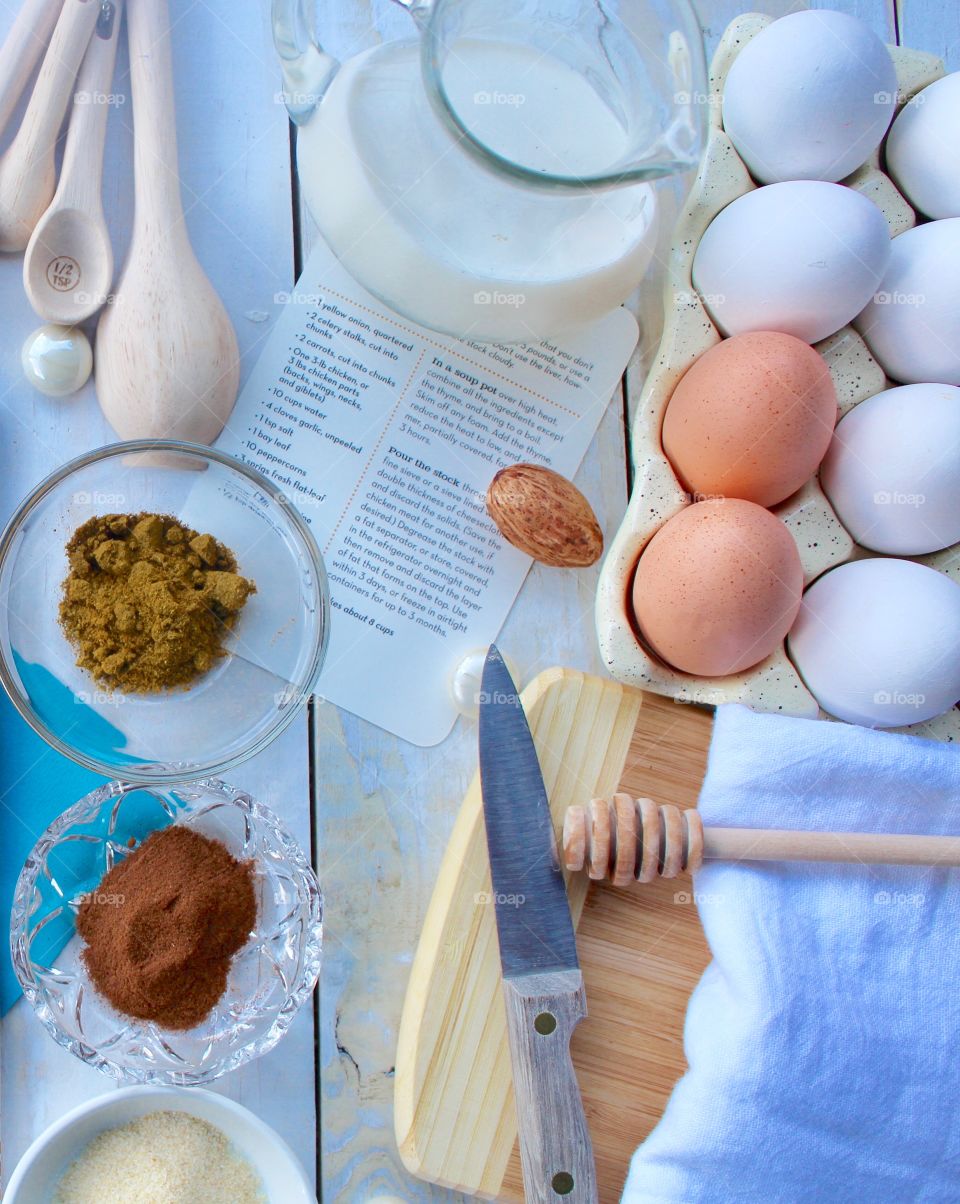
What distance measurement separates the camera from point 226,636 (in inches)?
27.5

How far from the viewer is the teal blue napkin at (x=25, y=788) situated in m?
0.70

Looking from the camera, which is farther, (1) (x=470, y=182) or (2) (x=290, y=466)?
(2) (x=290, y=466)

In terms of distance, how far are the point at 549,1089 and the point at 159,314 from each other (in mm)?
527

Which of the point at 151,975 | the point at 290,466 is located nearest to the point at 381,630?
Result: the point at 290,466

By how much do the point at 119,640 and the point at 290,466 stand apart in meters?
0.17

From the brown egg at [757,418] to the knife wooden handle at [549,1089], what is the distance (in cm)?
32

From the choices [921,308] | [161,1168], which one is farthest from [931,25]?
[161,1168]

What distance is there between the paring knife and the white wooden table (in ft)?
0.23

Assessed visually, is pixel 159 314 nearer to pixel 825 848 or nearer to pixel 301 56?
pixel 301 56

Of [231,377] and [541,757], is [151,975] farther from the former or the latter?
[231,377]

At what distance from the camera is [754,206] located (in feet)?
2.26

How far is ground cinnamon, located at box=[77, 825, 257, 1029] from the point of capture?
2.15 feet

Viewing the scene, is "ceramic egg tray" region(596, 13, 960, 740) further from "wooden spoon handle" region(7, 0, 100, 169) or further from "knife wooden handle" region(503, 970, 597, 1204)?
"wooden spoon handle" region(7, 0, 100, 169)

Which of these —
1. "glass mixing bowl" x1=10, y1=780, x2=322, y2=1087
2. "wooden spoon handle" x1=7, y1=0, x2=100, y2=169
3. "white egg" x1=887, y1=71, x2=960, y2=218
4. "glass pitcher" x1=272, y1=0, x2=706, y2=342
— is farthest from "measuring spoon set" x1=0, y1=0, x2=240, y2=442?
"white egg" x1=887, y1=71, x2=960, y2=218
